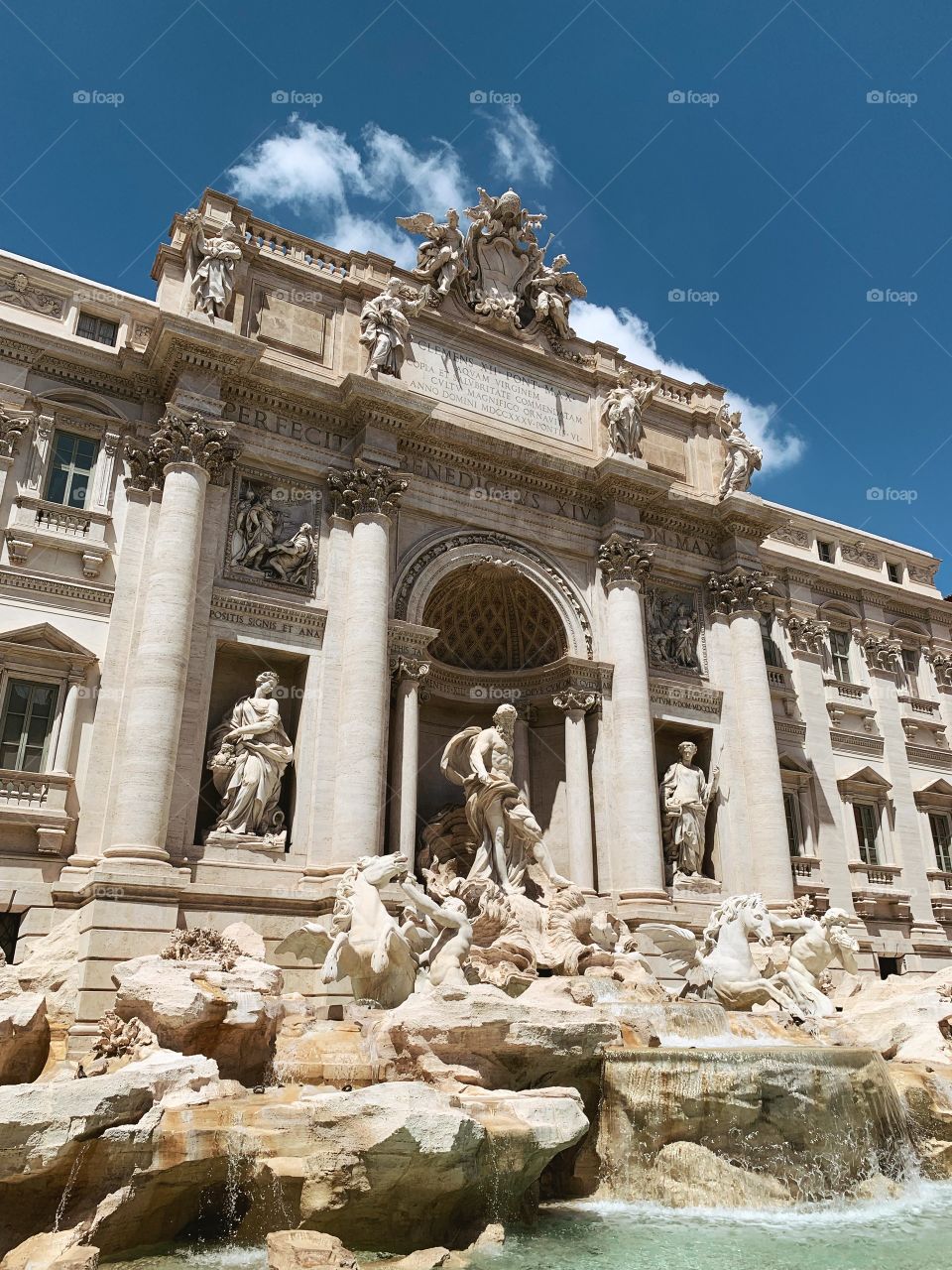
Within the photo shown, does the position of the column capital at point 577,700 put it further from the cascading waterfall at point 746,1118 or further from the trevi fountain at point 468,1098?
the cascading waterfall at point 746,1118

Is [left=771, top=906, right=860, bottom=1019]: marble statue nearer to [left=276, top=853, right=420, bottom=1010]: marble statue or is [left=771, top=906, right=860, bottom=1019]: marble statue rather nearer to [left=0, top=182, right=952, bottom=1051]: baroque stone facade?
[left=0, top=182, right=952, bottom=1051]: baroque stone facade

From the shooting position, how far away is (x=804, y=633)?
27688 millimetres

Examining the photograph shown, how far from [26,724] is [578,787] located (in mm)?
10926

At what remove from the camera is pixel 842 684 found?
2795 centimetres

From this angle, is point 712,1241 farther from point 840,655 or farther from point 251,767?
point 840,655

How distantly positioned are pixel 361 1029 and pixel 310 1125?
141 inches

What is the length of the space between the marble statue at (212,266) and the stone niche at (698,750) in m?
13.0

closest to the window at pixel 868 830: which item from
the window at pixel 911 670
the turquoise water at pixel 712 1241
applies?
the window at pixel 911 670

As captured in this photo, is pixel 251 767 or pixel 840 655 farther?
pixel 840 655

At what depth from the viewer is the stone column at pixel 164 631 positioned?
15883mm

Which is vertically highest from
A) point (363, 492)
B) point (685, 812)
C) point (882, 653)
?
point (882, 653)

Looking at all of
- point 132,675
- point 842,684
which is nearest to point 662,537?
point 842,684

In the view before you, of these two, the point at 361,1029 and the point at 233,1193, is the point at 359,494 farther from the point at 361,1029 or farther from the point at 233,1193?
the point at 233,1193

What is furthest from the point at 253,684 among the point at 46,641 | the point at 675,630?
the point at 675,630
